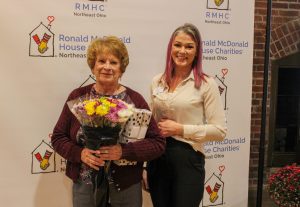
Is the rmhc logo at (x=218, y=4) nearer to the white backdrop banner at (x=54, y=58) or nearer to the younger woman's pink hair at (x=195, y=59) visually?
the white backdrop banner at (x=54, y=58)

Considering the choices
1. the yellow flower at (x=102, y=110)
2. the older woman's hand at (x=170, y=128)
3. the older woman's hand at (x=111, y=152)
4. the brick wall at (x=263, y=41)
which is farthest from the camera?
the brick wall at (x=263, y=41)

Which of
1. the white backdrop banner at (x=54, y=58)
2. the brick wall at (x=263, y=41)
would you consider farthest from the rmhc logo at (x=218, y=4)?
the brick wall at (x=263, y=41)

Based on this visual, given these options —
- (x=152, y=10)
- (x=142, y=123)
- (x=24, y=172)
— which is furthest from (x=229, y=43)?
(x=24, y=172)

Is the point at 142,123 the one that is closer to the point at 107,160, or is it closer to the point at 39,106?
the point at 107,160

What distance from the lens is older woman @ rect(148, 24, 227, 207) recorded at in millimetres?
2088

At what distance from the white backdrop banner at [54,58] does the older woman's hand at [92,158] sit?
686mm

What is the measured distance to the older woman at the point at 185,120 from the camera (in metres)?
2.09

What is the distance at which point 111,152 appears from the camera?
1787 mm

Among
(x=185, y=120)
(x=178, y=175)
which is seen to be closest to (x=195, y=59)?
(x=185, y=120)

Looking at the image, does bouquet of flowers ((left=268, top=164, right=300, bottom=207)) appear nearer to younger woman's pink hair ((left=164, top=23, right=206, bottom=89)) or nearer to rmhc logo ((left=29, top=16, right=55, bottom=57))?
younger woman's pink hair ((left=164, top=23, right=206, bottom=89))

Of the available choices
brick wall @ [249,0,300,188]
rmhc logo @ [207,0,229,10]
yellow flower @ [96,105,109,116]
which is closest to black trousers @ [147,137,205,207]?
yellow flower @ [96,105,109,116]

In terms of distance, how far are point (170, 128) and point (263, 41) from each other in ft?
6.52

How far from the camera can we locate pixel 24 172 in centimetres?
238

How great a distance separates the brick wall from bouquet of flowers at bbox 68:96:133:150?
223 cm
